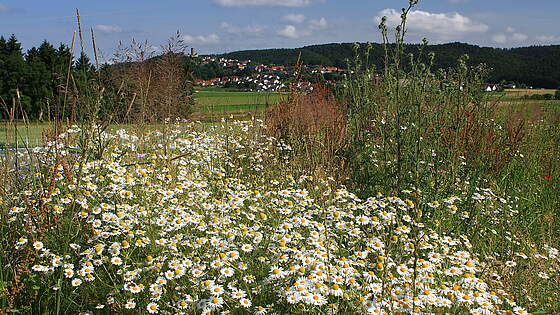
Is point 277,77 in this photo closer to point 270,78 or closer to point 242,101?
point 270,78

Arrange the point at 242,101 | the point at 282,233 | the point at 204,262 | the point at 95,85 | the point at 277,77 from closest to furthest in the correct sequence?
the point at 204,262 < the point at 282,233 < the point at 95,85 < the point at 242,101 < the point at 277,77

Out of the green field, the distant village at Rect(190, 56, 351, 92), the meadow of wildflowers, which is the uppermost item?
the distant village at Rect(190, 56, 351, 92)

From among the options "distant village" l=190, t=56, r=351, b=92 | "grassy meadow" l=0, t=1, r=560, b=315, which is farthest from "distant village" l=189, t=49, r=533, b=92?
"grassy meadow" l=0, t=1, r=560, b=315

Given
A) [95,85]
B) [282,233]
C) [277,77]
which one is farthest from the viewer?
[277,77]

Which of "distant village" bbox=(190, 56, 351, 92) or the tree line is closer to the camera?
the tree line

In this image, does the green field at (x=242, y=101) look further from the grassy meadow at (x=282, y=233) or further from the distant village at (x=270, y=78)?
the grassy meadow at (x=282, y=233)

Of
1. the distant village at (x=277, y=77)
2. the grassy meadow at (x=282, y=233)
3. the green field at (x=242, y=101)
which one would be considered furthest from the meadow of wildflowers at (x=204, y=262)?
the green field at (x=242, y=101)

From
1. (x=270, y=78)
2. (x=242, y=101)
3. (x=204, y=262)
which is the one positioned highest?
(x=270, y=78)

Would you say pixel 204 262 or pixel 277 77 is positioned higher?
pixel 277 77

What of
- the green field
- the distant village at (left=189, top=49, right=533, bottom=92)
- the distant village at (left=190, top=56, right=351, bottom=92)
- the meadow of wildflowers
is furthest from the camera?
the distant village at (left=190, top=56, right=351, bottom=92)

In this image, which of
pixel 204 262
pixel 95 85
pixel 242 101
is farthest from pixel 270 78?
pixel 204 262

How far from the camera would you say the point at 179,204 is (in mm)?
2900

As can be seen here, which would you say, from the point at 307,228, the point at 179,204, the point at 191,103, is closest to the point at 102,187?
the point at 179,204

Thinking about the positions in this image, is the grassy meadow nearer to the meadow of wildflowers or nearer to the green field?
the meadow of wildflowers
